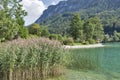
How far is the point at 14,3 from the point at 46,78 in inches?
703

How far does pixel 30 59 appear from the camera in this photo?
18.0 meters

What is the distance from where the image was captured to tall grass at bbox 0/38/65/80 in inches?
662

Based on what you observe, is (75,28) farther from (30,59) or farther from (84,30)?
(30,59)

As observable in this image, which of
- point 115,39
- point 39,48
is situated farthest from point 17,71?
point 115,39

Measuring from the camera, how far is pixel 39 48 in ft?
62.7

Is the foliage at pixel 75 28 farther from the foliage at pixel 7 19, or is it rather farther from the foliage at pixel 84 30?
the foliage at pixel 7 19

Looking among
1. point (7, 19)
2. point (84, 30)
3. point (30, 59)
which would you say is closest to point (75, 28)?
point (84, 30)

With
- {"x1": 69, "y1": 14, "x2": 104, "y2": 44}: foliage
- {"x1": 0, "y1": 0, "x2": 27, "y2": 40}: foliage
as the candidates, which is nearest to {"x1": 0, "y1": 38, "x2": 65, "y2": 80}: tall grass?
{"x1": 0, "y1": 0, "x2": 27, "y2": 40}: foliage

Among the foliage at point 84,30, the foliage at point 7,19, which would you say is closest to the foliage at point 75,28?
the foliage at point 84,30

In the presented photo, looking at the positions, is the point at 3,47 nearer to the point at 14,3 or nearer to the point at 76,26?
the point at 14,3

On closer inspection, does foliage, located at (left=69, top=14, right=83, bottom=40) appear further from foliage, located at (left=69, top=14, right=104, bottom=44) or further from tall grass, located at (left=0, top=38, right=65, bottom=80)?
tall grass, located at (left=0, top=38, right=65, bottom=80)

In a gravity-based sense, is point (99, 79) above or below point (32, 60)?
below

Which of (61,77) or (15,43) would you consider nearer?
(15,43)

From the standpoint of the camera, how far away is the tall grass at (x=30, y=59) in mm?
16812
